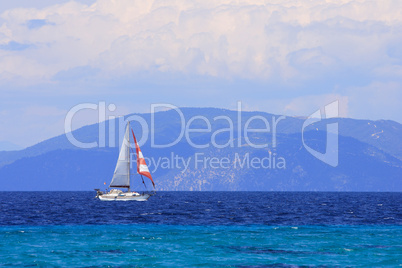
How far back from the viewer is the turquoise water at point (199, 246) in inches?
A: 1805

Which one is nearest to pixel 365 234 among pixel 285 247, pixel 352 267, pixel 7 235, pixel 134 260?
pixel 285 247

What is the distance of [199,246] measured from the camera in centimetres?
5438

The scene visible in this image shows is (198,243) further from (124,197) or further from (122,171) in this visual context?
(122,171)

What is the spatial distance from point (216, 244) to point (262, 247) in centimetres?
451

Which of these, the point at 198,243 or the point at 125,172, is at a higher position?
the point at 125,172

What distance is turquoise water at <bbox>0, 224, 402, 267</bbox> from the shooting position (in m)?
45.8

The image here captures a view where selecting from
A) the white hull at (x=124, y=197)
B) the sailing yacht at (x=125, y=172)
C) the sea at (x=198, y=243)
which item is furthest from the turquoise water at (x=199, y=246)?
the sailing yacht at (x=125, y=172)

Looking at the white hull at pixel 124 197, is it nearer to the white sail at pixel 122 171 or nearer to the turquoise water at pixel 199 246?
the white sail at pixel 122 171

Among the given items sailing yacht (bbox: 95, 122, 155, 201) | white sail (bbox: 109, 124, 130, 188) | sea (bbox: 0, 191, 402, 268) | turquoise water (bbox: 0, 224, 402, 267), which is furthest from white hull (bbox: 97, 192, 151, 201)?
turquoise water (bbox: 0, 224, 402, 267)

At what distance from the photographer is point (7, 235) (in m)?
61.7

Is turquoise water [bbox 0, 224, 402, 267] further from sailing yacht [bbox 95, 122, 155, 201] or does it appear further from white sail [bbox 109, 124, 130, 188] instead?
white sail [bbox 109, 124, 130, 188]

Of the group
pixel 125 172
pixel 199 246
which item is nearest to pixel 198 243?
pixel 199 246

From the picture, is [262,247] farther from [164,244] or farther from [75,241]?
[75,241]

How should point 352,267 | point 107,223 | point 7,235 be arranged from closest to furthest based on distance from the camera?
point 352,267
point 7,235
point 107,223
